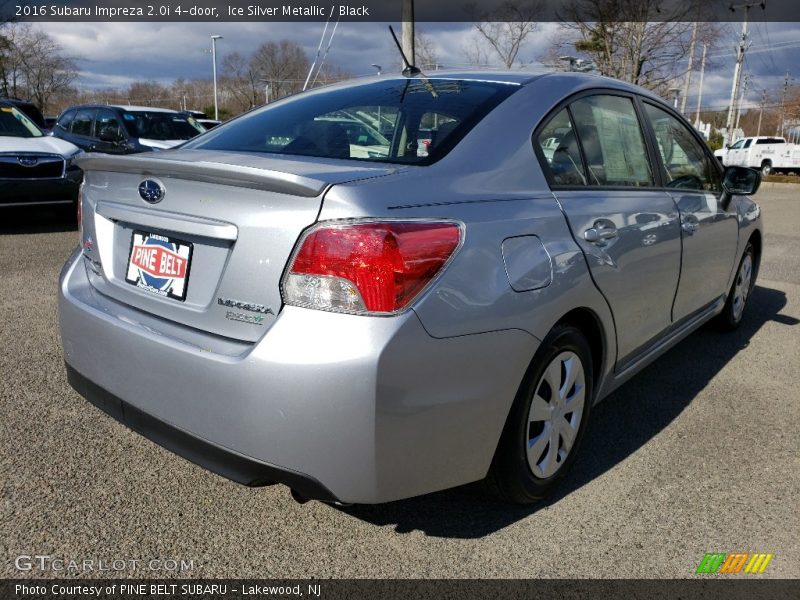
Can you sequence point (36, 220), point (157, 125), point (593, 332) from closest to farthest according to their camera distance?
point (593, 332) < point (36, 220) < point (157, 125)

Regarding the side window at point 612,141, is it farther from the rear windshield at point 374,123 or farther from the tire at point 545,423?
the tire at point 545,423

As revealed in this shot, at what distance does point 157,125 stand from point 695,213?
976 centimetres

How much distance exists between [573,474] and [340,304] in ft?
4.98

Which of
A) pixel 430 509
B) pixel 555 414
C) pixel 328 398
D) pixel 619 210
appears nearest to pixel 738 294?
pixel 619 210

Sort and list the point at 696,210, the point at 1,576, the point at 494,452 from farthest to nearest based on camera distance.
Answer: the point at 696,210, the point at 494,452, the point at 1,576

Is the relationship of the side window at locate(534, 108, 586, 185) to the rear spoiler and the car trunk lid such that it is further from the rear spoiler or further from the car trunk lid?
the rear spoiler

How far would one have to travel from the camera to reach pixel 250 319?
1924mm

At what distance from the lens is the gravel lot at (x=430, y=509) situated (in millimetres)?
2227

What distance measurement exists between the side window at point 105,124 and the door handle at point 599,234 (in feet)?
30.7

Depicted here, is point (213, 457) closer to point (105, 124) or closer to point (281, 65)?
point (105, 124)

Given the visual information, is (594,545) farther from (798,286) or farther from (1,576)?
(798,286)

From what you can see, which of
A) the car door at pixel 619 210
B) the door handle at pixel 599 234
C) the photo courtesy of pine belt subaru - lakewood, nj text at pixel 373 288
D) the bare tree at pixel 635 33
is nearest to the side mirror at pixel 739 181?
the car door at pixel 619 210

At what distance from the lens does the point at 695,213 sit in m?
3.52

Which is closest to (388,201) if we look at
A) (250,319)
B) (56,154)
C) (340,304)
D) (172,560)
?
(340,304)
